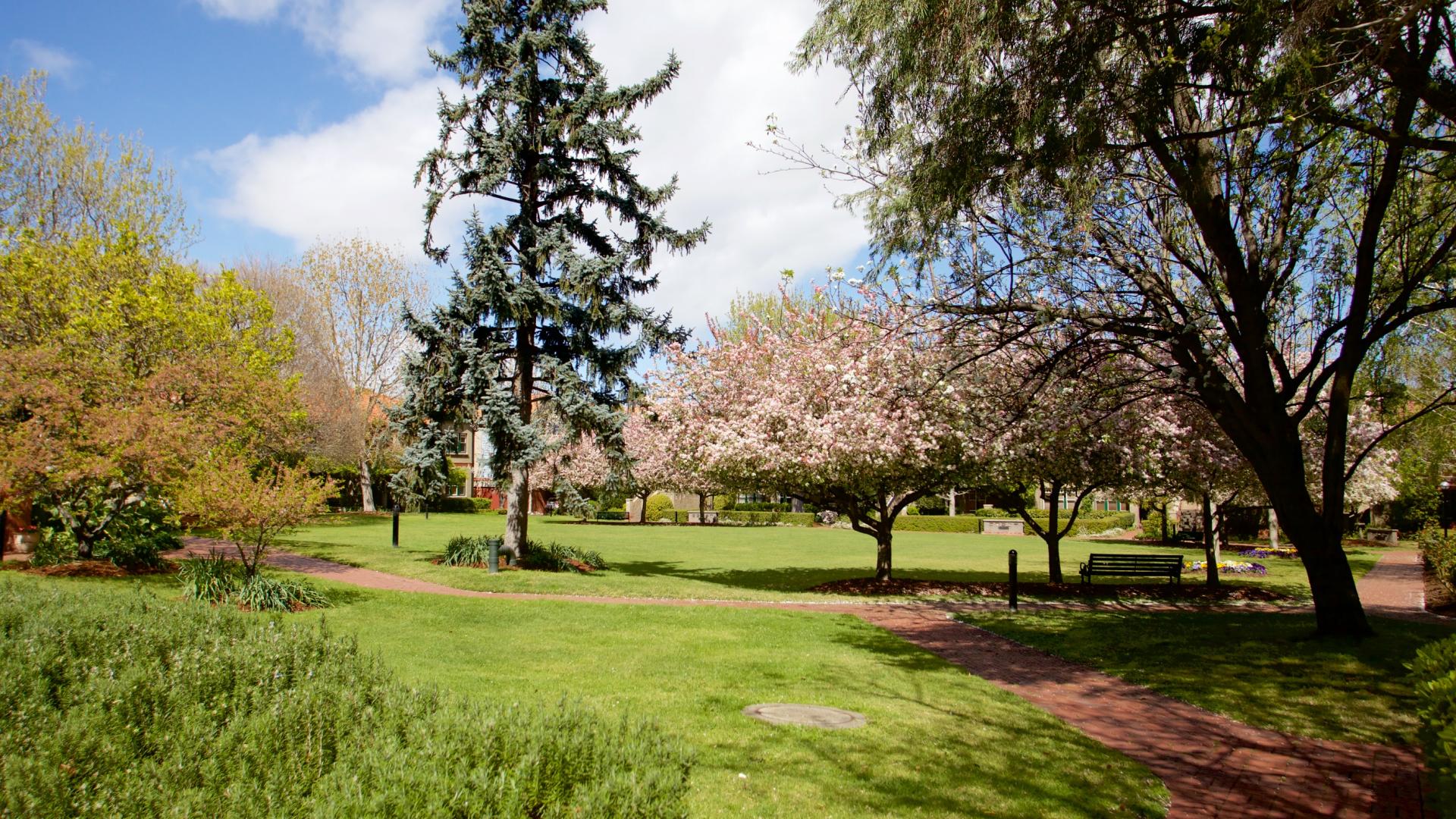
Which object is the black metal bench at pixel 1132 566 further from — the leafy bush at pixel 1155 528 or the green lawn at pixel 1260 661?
the leafy bush at pixel 1155 528

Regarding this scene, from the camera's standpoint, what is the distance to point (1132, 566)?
1767 centimetres

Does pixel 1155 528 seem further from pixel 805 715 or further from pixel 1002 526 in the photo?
pixel 805 715

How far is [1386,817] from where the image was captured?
4.87 m

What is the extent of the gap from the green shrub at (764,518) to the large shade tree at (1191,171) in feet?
129

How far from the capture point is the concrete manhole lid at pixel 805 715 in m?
6.36

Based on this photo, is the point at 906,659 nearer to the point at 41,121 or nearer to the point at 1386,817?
the point at 1386,817

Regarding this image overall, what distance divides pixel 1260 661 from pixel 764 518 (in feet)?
138

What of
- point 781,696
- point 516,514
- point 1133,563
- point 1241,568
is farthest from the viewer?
point 1241,568

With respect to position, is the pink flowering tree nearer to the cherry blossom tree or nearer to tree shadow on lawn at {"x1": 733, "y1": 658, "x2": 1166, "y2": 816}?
the cherry blossom tree

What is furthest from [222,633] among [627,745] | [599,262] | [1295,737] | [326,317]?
[326,317]

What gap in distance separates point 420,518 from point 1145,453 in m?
38.0

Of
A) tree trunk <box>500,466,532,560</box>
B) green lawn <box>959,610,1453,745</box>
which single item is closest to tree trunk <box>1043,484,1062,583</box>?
green lawn <box>959,610,1453,745</box>

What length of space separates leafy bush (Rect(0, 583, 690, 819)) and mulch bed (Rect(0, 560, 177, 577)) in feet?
37.7

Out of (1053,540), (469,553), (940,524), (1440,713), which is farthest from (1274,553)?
(1440,713)
